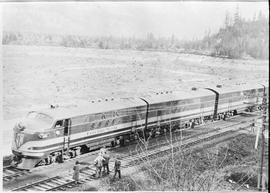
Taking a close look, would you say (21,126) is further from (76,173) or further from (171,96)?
(171,96)

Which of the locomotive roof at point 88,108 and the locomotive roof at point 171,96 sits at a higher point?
the locomotive roof at point 171,96

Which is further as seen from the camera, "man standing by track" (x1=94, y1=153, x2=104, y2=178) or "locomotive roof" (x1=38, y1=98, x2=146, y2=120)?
"locomotive roof" (x1=38, y1=98, x2=146, y2=120)

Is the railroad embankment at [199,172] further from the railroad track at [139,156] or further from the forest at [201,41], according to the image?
the forest at [201,41]

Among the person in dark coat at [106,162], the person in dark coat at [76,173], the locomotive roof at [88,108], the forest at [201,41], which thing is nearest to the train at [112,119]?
the locomotive roof at [88,108]

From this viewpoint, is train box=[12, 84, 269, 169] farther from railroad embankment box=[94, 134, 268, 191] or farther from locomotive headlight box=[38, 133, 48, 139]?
railroad embankment box=[94, 134, 268, 191]

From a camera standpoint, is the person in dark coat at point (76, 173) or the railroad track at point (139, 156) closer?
the railroad track at point (139, 156)

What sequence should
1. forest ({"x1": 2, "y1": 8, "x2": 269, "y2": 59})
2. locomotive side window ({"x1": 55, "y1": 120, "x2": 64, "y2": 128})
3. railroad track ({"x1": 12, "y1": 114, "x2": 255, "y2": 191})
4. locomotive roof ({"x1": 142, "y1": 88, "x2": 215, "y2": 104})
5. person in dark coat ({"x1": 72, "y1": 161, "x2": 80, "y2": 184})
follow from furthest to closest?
locomotive roof ({"x1": 142, "y1": 88, "x2": 215, "y2": 104}) < locomotive side window ({"x1": 55, "y1": 120, "x2": 64, "y2": 128}) < forest ({"x1": 2, "y1": 8, "x2": 269, "y2": 59}) < person in dark coat ({"x1": 72, "y1": 161, "x2": 80, "y2": 184}) < railroad track ({"x1": 12, "y1": 114, "x2": 255, "y2": 191})

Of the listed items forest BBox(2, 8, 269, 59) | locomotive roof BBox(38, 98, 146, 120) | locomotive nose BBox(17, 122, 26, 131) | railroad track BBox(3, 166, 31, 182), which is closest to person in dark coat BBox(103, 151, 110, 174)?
locomotive roof BBox(38, 98, 146, 120)
